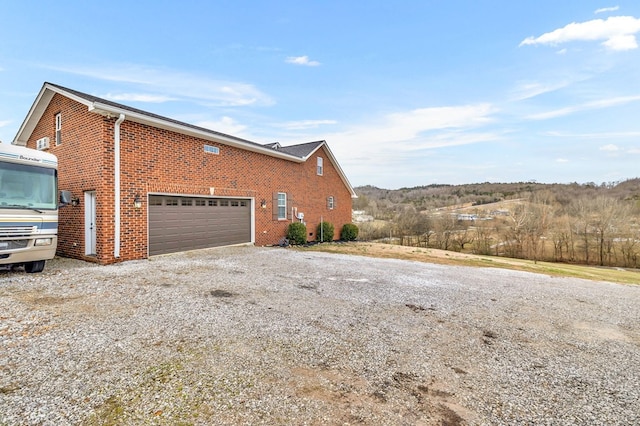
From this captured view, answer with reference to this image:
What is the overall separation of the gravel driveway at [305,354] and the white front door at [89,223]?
7.72ft

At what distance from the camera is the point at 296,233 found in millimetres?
15023

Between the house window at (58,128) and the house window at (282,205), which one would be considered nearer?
the house window at (58,128)

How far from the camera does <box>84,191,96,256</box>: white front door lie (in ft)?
28.9

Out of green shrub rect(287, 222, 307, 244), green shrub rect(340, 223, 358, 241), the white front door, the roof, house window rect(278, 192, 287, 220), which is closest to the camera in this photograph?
the roof

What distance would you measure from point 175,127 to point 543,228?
26.3 metres

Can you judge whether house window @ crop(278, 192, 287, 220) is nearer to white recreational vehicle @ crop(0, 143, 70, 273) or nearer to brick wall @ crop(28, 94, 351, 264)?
brick wall @ crop(28, 94, 351, 264)

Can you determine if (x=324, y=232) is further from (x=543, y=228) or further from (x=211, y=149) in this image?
(x=543, y=228)

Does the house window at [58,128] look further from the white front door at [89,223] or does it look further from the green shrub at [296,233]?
the green shrub at [296,233]

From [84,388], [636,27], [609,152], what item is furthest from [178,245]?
[609,152]

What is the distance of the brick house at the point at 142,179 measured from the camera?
8.34 m

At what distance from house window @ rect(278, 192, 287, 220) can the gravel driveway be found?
8.25m

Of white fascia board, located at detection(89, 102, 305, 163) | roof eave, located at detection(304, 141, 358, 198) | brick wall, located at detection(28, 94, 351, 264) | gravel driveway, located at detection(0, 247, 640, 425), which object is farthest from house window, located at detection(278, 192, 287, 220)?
gravel driveway, located at detection(0, 247, 640, 425)

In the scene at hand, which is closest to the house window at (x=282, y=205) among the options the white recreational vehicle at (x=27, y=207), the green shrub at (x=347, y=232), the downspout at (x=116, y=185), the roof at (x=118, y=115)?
the roof at (x=118, y=115)

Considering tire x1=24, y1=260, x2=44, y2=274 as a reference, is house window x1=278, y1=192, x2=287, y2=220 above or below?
above
